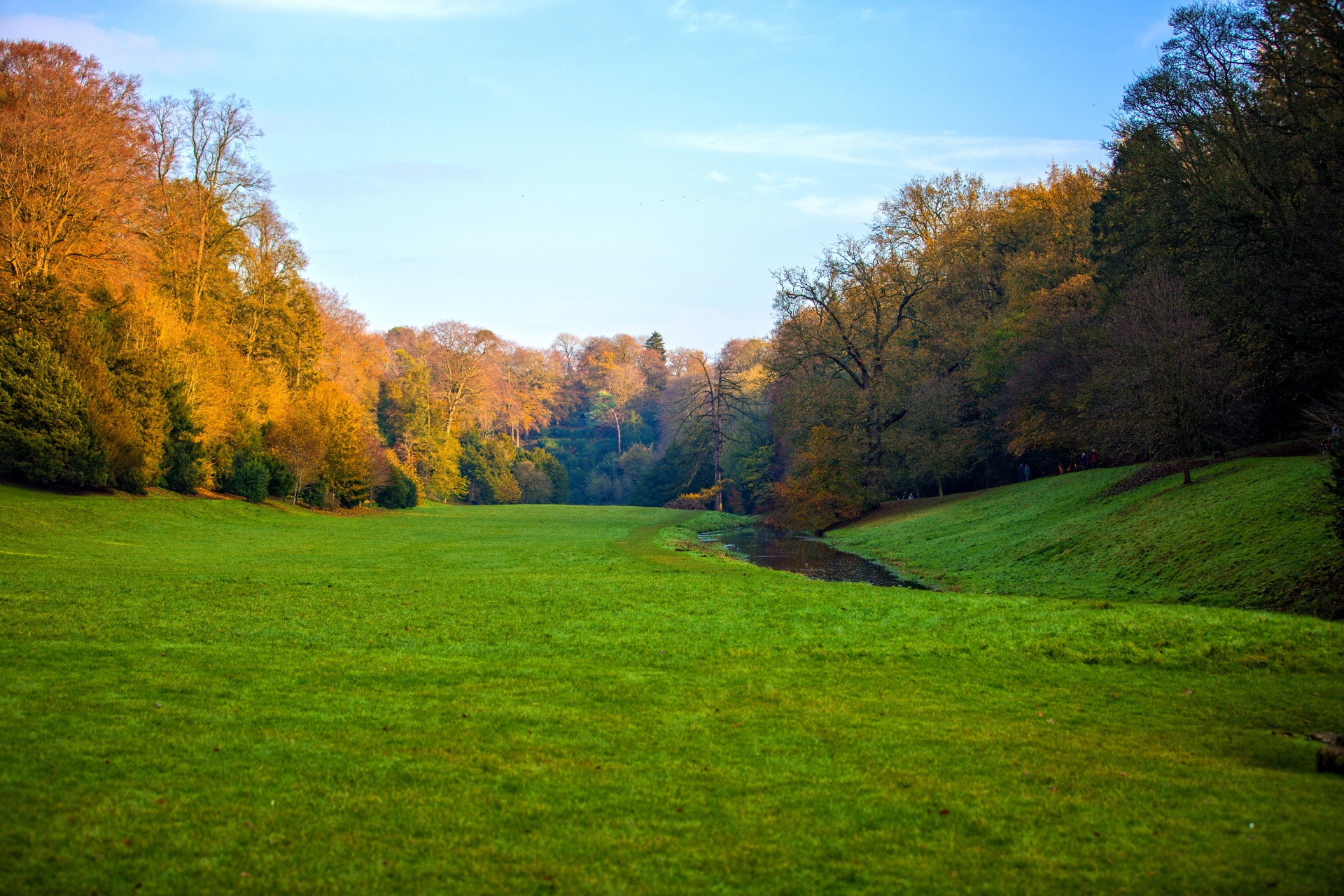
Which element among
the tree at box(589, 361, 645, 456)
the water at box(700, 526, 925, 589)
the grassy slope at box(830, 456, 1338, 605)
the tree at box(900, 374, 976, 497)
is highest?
the tree at box(589, 361, 645, 456)

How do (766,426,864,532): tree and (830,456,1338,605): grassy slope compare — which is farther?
(766,426,864,532): tree

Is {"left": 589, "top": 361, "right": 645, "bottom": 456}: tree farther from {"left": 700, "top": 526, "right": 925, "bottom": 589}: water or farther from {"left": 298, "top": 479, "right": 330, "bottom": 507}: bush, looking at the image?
{"left": 298, "top": 479, "right": 330, "bottom": 507}: bush

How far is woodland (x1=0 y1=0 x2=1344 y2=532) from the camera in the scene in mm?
21891

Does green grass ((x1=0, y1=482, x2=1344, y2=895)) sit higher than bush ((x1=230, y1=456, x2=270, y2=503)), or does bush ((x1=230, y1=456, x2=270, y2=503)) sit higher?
bush ((x1=230, y1=456, x2=270, y2=503))

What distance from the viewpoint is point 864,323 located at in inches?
1921

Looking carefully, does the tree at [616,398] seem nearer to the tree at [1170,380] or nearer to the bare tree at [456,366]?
the bare tree at [456,366]

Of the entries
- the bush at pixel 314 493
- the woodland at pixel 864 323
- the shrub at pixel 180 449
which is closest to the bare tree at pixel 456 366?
the woodland at pixel 864 323

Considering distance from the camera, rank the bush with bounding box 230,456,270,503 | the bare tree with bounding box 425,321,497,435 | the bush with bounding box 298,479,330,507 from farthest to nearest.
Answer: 1. the bare tree with bounding box 425,321,497,435
2. the bush with bounding box 298,479,330,507
3. the bush with bounding box 230,456,270,503

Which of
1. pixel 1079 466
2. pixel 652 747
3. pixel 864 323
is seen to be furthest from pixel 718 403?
pixel 652 747

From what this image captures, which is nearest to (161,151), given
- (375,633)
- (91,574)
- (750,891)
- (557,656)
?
(91,574)

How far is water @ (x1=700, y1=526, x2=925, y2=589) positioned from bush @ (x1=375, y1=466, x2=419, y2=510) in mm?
23025

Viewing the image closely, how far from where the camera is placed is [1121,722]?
709 centimetres

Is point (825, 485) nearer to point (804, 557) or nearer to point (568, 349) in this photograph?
point (804, 557)

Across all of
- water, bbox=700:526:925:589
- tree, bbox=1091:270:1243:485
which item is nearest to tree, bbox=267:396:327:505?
water, bbox=700:526:925:589
